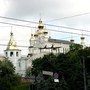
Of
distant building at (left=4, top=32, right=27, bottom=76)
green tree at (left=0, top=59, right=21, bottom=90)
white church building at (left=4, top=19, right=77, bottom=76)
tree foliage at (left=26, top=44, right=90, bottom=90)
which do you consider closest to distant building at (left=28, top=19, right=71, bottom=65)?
white church building at (left=4, top=19, right=77, bottom=76)

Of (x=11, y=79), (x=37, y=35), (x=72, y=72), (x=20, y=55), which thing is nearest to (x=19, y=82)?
(x=11, y=79)

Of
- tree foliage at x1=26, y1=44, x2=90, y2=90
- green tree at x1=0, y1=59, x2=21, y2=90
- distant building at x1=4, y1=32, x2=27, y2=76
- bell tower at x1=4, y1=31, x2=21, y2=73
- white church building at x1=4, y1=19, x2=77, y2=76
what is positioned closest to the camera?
tree foliage at x1=26, y1=44, x2=90, y2=90

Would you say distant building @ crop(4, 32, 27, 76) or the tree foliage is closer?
the tree foliage

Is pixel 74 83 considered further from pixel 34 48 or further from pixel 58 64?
pixel 34 48

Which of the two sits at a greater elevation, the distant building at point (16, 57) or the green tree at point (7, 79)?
the distant building at point (16, 57)

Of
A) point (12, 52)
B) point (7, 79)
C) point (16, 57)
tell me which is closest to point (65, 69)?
A: point (7, 79)

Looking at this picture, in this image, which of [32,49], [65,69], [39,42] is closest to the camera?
[65,69]

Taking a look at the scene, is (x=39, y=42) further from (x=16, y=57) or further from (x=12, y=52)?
(x=16, y=57)

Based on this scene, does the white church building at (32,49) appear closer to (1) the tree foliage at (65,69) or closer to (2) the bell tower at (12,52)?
(2) the bell tower at (12,52)

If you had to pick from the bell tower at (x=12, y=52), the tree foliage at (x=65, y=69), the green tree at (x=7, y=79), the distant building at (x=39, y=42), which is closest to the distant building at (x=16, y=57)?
the bell tower at (x=12, y=52)

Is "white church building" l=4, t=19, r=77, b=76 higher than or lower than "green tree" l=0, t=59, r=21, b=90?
higher

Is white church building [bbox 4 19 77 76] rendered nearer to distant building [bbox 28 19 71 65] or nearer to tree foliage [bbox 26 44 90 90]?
distant building [bbox 28 19 71 65]

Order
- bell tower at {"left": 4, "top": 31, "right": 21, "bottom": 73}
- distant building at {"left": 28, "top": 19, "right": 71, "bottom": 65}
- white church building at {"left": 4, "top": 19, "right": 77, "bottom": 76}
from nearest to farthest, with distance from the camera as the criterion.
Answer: distant building at {"left": 28, "top": 19, "right": 71, "bottom": 65}, white church building at {"left": 4, "top": 19, "right": 77, "bottom": 76}, bell tower at {"left": 4, "top": 31, "right": 21, "bottom": 73}

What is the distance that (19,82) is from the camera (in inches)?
3039
